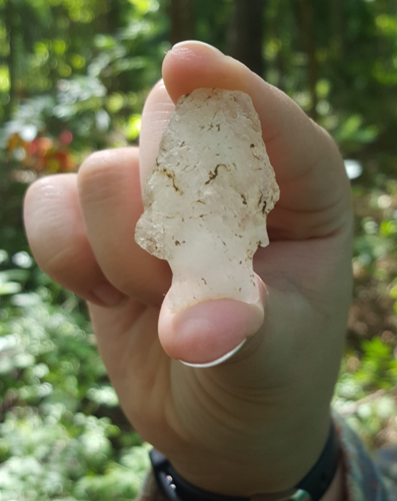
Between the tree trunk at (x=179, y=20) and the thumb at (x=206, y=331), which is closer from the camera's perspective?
the thumb at (x=206, y=331)

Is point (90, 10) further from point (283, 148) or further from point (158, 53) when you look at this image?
point (283, 148)

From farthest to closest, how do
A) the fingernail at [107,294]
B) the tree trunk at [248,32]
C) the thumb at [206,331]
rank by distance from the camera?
the tree trunk at [248,32] < the fingernail at [107,294] < the thumb at [206,331]

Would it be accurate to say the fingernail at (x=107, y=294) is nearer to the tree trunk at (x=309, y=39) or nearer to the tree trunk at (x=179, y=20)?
the tree trunk at (x=179, y=20)

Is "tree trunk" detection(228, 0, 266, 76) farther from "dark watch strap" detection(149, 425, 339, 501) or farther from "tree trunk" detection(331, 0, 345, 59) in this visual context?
"dark watch strap" detection(149, 425, 339, 501)

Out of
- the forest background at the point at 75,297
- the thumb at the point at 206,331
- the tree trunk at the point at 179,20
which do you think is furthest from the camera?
the tree trunk at the point at 179,20

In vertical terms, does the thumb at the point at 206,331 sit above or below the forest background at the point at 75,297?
above

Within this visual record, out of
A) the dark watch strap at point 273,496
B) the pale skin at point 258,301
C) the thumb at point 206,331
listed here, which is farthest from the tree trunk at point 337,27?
the thumb at point 206,331

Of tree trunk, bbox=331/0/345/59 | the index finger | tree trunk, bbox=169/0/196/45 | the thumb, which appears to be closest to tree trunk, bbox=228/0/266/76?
tree trunk, bbox=169/0/196/45
